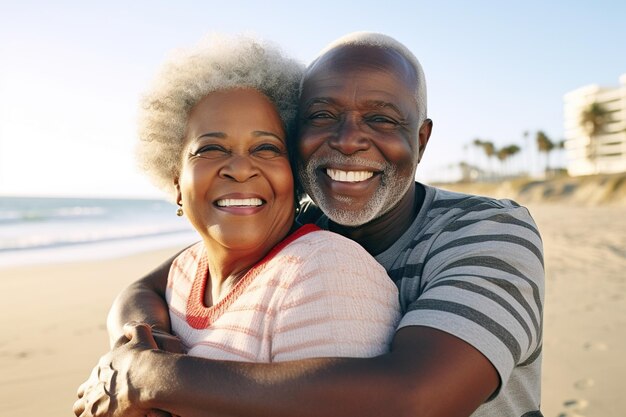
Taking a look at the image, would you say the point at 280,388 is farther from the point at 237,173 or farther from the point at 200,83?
the point at 200,83

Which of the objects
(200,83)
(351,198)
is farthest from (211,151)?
(351,198)

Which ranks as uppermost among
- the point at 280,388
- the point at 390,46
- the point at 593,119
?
the point at 390,46

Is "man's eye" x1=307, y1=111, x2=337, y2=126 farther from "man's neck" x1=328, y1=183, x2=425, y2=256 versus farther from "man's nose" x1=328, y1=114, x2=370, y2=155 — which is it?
"man's neck" x1=328, y1=183, x2=425, y2=256

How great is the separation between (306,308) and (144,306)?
1.23 metres

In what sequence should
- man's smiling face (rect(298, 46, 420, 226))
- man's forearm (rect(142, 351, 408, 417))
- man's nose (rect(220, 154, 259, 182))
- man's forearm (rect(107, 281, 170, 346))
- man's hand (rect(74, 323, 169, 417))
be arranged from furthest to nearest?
man's smiling face (rect(298, 46, 420, 226)) < man's forearm (rect(107, 281, 170, 346)) < man's nose (rect(220, 154, 259, 182)) < man's hand (rect(74, 323, 169, 417)) < man's forearm (rect(142, 351, 408, 417))

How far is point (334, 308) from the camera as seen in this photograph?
1.69 metres

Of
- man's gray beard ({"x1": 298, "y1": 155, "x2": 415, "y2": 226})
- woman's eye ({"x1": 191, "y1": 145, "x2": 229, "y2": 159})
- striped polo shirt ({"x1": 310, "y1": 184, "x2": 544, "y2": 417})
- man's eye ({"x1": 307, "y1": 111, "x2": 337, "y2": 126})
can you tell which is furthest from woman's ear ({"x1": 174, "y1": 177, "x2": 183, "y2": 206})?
striped polo shirt ({"x1": 310, "y1": 184, "x2": 544, "y2": 417})

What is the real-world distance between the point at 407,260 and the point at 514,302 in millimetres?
563

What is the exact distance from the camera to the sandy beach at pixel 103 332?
486cm

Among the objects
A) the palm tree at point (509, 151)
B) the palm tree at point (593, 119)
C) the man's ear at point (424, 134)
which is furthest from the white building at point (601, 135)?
the man's ear at point (424, 134)

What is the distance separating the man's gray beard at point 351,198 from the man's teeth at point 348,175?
5 centimetres

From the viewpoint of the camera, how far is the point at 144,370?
177 cm

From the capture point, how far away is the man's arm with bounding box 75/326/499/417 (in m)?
1.50

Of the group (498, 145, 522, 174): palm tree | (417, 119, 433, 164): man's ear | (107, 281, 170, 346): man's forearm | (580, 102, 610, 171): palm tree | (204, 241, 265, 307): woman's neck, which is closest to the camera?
(204, 241, 265, 307): woman's neck
